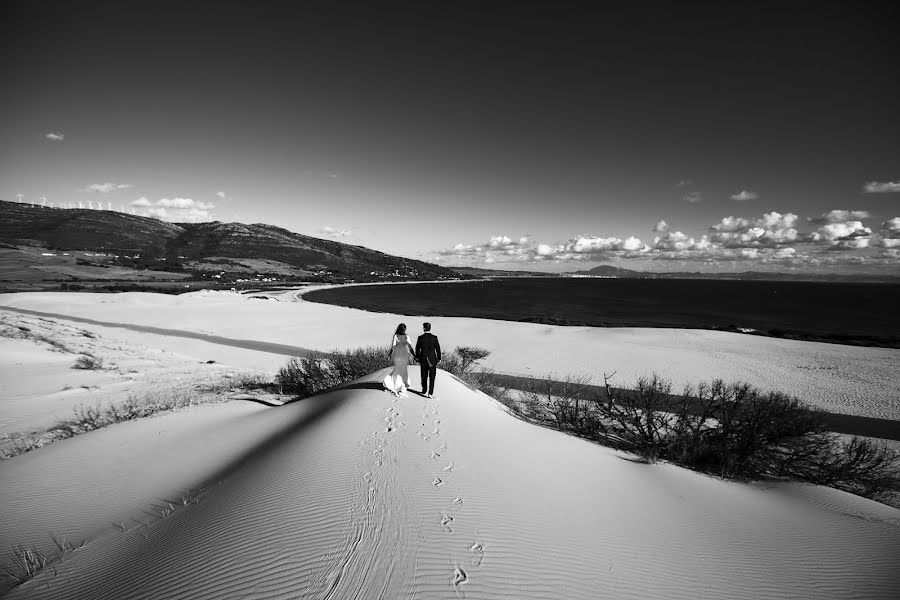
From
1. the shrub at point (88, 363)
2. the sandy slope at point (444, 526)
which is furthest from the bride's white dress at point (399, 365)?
the shrub at point (88, 363)

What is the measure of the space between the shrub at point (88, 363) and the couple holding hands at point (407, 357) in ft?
43.1

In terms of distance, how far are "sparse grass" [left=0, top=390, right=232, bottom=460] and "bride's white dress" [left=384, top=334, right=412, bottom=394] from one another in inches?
219

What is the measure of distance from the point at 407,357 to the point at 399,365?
0.87ft

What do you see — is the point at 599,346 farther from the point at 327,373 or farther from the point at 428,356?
the point at 428,356

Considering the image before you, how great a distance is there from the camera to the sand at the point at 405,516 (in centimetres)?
311

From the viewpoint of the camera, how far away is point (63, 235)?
158m

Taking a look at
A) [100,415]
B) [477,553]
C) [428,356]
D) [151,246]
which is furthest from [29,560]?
[151,246]

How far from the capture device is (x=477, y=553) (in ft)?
10.9

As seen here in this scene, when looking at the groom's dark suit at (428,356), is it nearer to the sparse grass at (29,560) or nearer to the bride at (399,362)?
the bride at (399,362)

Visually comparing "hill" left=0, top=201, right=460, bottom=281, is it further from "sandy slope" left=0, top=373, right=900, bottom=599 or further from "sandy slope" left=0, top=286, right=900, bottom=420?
"sandy slope" left=0, top=373, right=900, bottom=599

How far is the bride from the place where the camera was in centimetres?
849

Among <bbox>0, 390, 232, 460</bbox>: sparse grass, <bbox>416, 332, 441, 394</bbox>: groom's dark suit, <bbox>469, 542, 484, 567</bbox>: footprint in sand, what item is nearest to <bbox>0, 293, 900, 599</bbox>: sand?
<bbox>469, 542, 484, 567</bbox>: footprint in sand

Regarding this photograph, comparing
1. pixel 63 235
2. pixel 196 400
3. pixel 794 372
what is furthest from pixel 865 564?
pixel 63 235

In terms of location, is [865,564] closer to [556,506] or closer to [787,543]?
[787,543]
